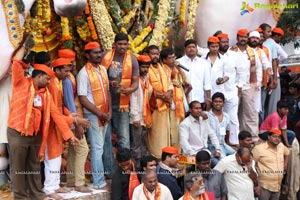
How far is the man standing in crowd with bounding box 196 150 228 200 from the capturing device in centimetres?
576

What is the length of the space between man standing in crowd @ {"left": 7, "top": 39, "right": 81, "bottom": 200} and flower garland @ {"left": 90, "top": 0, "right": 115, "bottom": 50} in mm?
1617

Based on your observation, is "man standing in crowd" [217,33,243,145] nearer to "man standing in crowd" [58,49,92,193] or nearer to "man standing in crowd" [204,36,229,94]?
"man standing in crowd" [204,36,229,94]

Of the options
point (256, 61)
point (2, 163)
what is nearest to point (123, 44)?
point (2, 163)

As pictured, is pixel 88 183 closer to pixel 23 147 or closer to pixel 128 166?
pixel 128 166

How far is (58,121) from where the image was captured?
530 cm

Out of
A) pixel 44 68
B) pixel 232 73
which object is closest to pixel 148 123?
pixel 232 73

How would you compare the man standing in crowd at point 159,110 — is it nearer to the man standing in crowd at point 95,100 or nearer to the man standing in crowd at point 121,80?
the man standing in crowd at point 121,80

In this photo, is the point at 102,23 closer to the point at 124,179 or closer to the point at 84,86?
the point at 84,86

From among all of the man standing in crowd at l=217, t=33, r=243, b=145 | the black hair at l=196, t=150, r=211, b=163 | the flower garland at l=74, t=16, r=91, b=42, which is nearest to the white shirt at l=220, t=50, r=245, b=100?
the man standing in crowd at l=217, t=33, r=243, b=145

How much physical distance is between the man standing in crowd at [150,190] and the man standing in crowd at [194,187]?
0.62ft

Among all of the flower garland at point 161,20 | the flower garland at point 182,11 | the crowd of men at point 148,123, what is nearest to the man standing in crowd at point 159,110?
the crowd of men at point 148,123

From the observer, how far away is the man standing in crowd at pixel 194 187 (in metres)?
5.36

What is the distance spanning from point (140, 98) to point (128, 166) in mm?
1012

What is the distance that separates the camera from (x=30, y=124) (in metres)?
5.13
